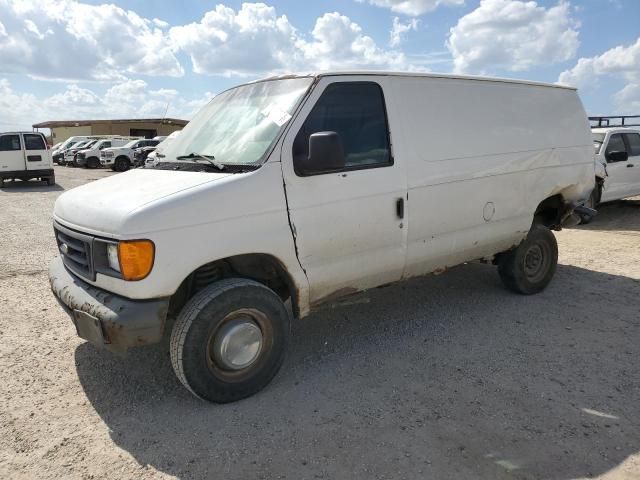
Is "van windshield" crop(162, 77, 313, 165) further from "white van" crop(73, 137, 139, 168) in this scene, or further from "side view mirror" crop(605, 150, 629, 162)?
"white van" crop(73, 137, 139, 168)

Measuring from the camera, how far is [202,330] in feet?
10.6

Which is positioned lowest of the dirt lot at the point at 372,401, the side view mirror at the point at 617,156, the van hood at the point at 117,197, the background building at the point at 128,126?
the dirt lot at the point at 372,401

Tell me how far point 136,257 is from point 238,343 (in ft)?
2.94

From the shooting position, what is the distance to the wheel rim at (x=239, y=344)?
336 centimetres

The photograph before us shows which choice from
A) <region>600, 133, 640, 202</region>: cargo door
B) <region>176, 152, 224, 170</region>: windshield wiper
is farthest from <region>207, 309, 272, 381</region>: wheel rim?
<region>600, 133, 640, 202</region>: cargo door

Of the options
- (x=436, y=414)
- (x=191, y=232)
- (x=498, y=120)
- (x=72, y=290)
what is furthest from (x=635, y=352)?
(x=72, y=290)

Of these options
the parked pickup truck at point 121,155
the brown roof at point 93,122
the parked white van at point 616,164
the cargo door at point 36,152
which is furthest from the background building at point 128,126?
the parked white van at point 616,164

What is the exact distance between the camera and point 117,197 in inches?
132

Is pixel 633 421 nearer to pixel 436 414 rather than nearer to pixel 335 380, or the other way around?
pixel 436 414

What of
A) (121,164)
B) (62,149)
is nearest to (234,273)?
(121,164)

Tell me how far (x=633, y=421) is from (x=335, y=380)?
1.93 m

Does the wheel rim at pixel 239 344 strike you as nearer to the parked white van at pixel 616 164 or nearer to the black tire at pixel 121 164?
the parked white van at pixel 616 164

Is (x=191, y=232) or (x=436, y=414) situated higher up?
(x=191, y=232)

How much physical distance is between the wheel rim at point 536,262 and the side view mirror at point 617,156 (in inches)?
232
